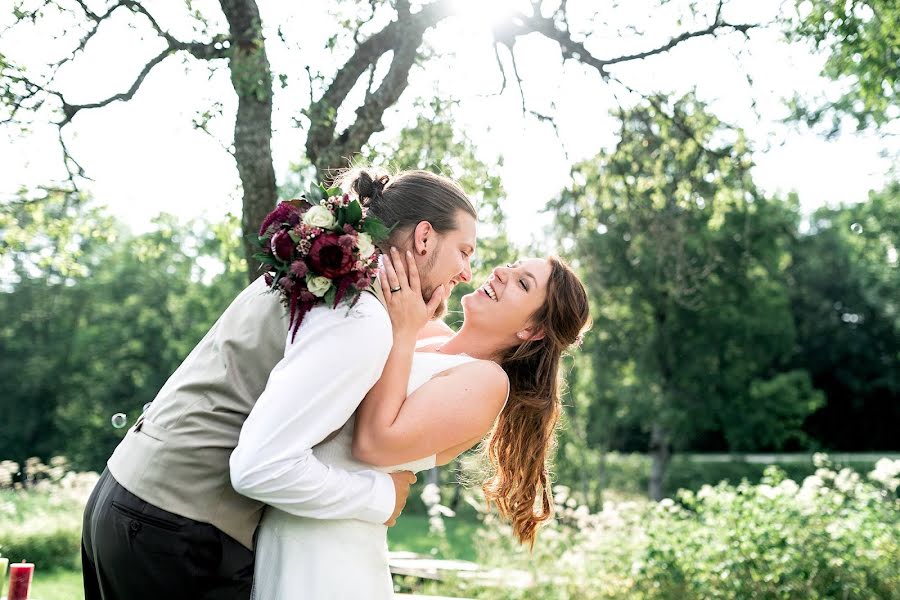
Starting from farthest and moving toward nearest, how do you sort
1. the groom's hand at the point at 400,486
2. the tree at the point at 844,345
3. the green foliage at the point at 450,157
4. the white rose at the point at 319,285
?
the tree at the point at 844,345, the green foliage at the point at 450,157, the groom's hand at the point at 400,486, the white rose at the point at 319,285

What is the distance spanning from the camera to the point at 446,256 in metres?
2.79

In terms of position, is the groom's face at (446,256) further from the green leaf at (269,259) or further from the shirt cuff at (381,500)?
the shirt cuff at (381,500)

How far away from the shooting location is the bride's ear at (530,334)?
3.40 m

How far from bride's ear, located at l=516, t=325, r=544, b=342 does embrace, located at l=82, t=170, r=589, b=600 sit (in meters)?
0.47

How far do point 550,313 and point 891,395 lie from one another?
3165 cm

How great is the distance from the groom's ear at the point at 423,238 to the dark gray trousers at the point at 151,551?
3.23 feet

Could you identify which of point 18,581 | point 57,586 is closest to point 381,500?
point 18,581

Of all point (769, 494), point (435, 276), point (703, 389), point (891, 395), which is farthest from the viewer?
point (891, 395)

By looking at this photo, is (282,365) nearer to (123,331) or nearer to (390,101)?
(390,101)

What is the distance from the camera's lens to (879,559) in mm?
7055

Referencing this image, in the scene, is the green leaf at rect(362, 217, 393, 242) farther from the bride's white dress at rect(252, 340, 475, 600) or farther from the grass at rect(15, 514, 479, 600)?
the grass at rect(15, 514, 479, 600)

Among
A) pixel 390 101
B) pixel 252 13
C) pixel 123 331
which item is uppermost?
pixel 123 331

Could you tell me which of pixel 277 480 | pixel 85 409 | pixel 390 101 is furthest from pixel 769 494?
pixel 85 409

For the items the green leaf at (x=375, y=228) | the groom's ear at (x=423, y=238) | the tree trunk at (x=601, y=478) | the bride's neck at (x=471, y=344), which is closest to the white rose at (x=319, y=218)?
the green leaf at (x=375, y=228)
